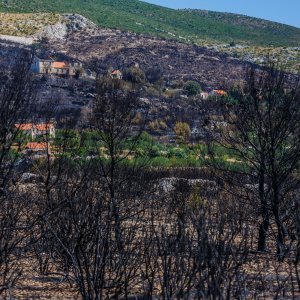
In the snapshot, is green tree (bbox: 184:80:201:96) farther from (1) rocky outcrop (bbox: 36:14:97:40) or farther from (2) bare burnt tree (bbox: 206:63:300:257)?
(2) bare burnt tree (bbox: 206:63:300:257)

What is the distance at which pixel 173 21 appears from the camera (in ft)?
378

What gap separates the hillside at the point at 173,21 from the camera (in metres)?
102

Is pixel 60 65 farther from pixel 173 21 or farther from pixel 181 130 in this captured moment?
pixel 173 21

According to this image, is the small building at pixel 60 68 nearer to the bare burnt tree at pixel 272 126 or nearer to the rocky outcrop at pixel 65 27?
the rocky outcrop at pixel 65 27

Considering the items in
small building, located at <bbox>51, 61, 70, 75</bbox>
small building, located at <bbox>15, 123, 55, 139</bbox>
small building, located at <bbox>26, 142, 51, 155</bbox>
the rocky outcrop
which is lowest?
small building, located at <bbox>51, 61, 70, 75</bbox>

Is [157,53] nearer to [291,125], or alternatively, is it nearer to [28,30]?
[28,30]

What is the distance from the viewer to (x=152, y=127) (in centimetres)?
4909

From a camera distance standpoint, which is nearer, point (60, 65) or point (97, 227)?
point (97, 227)

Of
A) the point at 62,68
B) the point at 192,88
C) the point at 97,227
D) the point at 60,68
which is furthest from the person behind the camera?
the point at 192,88

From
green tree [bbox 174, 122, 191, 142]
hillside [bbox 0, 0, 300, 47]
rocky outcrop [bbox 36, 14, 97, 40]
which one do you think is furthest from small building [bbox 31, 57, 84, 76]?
hillside [bbox 0, 0, 300, 47]

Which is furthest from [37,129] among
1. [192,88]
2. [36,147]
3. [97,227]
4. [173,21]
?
[173,21]

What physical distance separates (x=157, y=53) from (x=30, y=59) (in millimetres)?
72963

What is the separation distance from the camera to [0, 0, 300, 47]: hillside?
10206 cm

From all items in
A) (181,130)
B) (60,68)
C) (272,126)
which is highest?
(272,126)
